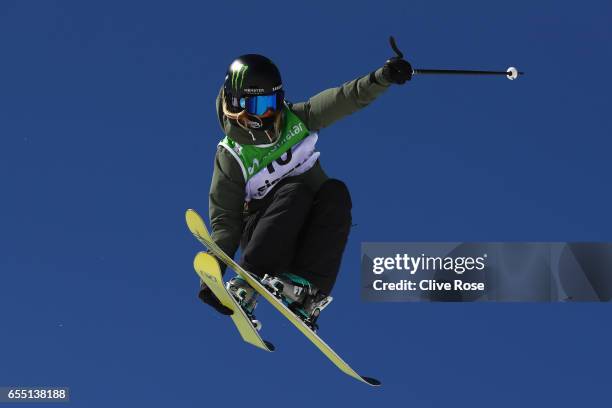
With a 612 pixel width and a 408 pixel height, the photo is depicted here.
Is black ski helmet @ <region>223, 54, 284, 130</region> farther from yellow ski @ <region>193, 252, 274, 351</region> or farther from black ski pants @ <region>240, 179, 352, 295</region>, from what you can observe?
yellow ski @ <region>193, 252, 274, 351</region>

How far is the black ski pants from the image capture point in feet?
29.4

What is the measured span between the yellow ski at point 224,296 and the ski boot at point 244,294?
7 cm

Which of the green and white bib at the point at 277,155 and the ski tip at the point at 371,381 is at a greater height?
the green and white bib at the point at 277,155

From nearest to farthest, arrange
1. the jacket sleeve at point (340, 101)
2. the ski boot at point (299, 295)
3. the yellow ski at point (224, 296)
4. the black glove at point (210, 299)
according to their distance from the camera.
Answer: the yellow ski at point (224, 296), the jacket sleeve at point (340, 101), the ski boot at point (299, 295), the black glove at point (210, 299)

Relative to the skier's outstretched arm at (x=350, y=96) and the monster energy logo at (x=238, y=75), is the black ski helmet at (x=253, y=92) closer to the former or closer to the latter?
the monster energy logo at (x=238, y=75)

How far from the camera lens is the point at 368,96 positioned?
900 cm

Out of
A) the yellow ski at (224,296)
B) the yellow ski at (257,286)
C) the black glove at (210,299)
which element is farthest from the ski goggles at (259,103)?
the black glove at (210,299)

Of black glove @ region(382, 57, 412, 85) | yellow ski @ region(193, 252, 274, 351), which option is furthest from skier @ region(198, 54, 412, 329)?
yellow ski @ region(193, 252, 274, 351)

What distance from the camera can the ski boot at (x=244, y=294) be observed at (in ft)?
30.1

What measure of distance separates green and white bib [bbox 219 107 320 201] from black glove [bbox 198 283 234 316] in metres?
0.95

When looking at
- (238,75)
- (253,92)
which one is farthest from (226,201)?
(238,75)

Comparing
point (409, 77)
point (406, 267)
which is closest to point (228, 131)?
point (409, 77)

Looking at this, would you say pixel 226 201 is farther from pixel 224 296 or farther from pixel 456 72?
pixel 456 72

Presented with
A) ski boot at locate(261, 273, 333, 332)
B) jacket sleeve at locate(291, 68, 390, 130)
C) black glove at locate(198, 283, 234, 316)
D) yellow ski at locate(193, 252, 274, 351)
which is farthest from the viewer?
black glove at locate(198, 283, 234, 316)
